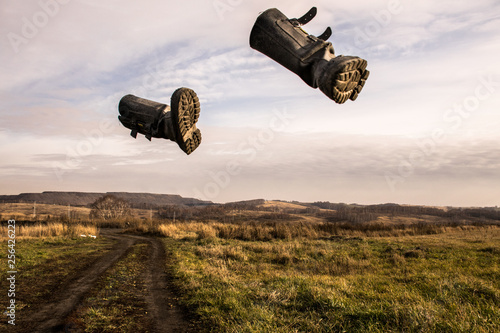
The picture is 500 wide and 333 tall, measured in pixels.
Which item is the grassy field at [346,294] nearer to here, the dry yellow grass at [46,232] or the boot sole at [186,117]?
the boot sole at [186,117]

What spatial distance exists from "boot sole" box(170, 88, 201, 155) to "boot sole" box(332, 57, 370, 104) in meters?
0.73

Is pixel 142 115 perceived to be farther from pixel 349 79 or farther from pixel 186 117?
pixel 349 79

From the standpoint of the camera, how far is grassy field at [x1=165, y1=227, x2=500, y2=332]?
5.64m

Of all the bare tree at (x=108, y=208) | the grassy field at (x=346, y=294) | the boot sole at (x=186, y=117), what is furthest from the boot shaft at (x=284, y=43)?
the bare tree at (x=108, y=208)

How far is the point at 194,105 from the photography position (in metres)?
1.70

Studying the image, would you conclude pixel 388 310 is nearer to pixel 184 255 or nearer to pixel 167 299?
pixel 167 299

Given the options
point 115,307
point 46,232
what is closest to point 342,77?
point 115,307

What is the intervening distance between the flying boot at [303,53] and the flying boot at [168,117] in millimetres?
530

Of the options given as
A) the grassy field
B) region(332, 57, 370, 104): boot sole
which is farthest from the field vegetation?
region(332, 57, 370, 104): boot sole

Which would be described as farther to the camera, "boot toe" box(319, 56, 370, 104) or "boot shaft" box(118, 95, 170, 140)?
"boot shaft" box(118, 95, 170, 140)

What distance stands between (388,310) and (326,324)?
4.29ft

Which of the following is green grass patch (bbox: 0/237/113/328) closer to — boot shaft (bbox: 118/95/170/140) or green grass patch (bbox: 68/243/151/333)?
green grass patch (bbox: 68/243/151/333)

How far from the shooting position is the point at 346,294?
781 cm

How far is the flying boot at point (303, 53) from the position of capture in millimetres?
1211
